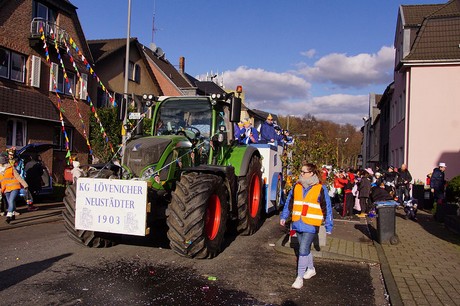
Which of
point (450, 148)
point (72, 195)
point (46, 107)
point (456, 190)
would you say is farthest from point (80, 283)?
point (450, 148)

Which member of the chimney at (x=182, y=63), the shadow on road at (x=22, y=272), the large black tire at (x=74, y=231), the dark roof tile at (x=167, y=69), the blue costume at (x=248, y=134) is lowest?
the shadow on road at (x=22, y=272)

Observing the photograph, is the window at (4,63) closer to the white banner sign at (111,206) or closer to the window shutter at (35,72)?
the window shutter at (35,72)

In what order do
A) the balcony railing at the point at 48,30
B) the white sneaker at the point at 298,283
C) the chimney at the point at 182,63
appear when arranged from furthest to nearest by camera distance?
1. the chimney at the point at 182,63
2. the balcony railing at the point at 48,30
3. the white sneaker at the point at 298,283

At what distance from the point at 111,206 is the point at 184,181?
3.51 feet

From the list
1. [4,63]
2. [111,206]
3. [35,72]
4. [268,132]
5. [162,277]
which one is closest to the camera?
[162,277]

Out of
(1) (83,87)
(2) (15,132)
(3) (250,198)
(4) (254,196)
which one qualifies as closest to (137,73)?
(1) (83,87)

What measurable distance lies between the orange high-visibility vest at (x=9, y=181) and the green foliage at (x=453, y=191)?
37.0 feet

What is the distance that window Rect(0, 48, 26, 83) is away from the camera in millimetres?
18594

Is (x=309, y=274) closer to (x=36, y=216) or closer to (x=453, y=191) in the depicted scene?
(x=36, y=216)

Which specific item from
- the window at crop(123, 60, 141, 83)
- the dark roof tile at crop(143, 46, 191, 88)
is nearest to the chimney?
the dark roof tile at crop(143, 46, 191, 88)

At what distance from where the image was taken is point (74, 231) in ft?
22.0

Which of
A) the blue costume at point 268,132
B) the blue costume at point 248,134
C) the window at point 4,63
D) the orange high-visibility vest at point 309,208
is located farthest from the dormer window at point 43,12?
the orange high-visibility vest at point 309,208

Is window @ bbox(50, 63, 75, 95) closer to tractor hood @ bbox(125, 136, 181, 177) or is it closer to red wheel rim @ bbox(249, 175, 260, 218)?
red wheel rim @ bbox(249, 175, 260, 218)

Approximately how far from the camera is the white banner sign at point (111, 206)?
5.98m
